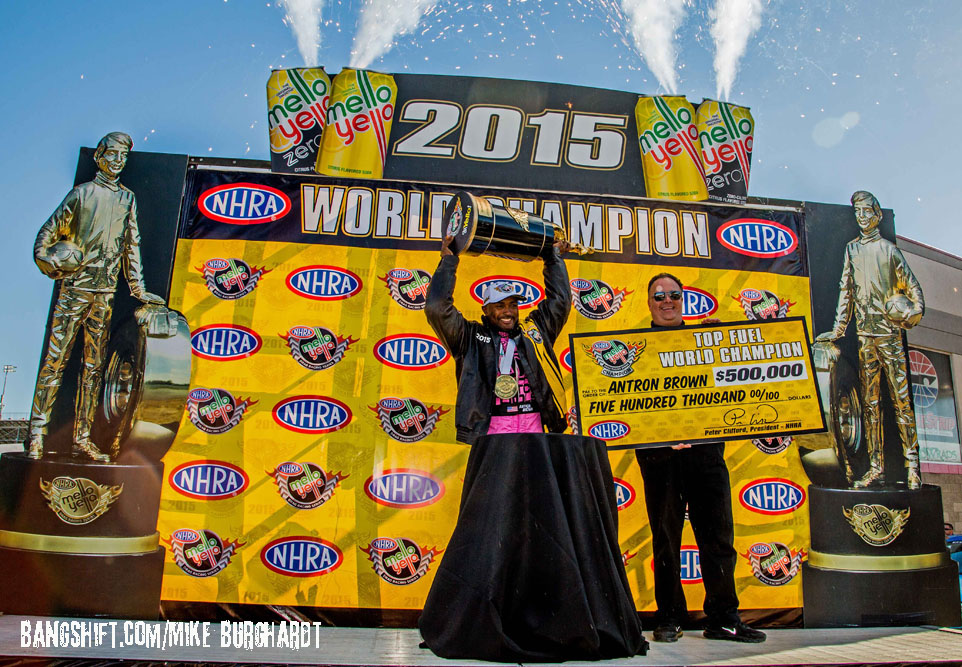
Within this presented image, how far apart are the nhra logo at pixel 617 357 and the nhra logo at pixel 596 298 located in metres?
0.74

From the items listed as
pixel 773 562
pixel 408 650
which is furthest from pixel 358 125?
pixel 773 562

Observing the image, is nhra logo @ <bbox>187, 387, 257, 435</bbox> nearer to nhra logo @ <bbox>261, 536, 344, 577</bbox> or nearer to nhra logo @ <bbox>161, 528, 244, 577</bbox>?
nhra logo @ <bbox>161, 528, 244, 577</bbox>

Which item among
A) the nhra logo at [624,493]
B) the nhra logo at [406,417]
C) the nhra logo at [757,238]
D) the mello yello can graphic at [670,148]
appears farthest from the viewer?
the mello yello can graphic at [670,148]

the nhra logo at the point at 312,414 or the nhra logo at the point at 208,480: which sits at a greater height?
the nhra logo at the point at 312,414

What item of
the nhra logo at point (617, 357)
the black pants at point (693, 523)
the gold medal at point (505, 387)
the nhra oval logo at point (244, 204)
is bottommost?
the black pants at point (693, 523)

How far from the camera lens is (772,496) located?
5242 mm

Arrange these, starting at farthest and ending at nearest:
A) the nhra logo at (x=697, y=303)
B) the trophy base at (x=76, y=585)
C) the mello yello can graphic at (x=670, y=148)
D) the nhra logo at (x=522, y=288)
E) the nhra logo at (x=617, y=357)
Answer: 1. the mello yello can graphic at (x=670, y=148)
2. the nhra logo at (x=697, y=303)
3. the nhra logo at (x=522, y=288)
4. the nhra logo at (x=617, y=357)
5. the trophy base at (x=76, y=585)

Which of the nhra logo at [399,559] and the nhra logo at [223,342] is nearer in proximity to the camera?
the nhra logo at [399,559]

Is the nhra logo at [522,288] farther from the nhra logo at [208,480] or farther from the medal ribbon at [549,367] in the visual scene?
the nhra logo at [208,480]

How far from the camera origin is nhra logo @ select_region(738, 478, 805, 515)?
17.1ft

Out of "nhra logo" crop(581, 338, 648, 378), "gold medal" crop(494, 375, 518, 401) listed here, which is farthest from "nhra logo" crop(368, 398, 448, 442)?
"nhra logo" crop(581, 338, 648, 378)

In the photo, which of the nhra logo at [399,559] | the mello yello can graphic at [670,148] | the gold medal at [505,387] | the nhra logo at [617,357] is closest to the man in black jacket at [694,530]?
the nhra logo at [617,357]

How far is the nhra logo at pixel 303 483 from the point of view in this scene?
4883 millimetres

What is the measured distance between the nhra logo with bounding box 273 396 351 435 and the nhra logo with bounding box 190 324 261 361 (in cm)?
53
